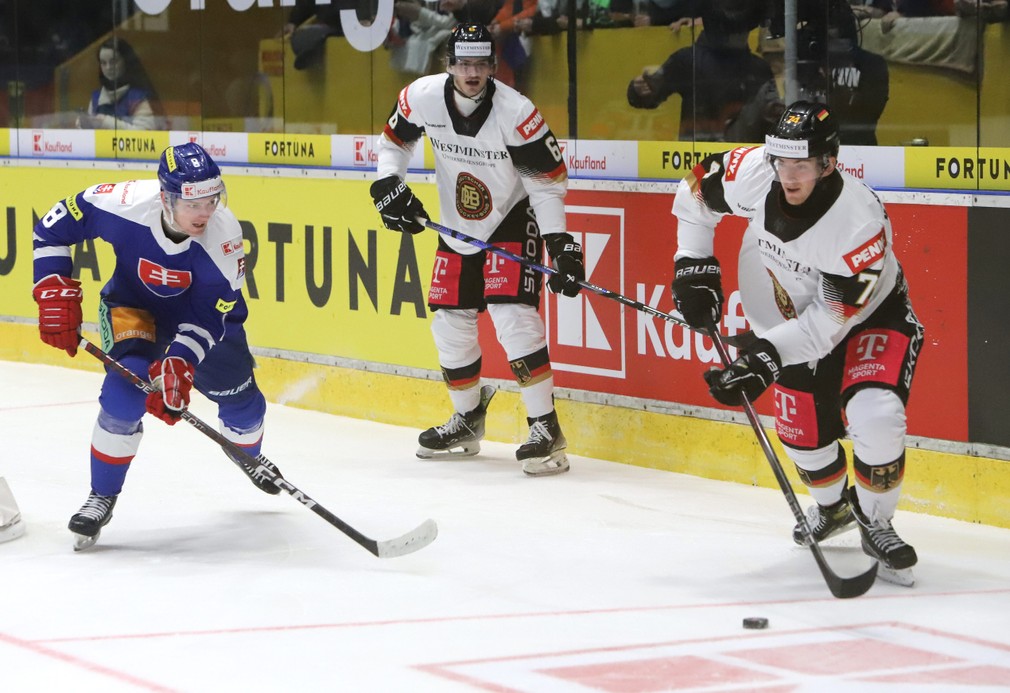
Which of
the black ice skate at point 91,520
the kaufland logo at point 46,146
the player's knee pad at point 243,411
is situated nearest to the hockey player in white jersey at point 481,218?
the player's knee pad at point 243,411

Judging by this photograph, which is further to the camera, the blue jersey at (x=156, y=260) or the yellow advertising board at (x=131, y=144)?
the yellow advertising board at (x=131, y=144)

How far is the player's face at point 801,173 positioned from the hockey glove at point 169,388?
1551mm

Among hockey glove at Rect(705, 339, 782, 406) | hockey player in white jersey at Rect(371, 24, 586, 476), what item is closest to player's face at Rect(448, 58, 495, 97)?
hockey player in white jersey at Rect(371, 24, 586, 476)

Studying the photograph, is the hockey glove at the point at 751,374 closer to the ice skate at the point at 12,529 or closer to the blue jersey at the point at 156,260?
the blue jersey at the point at 156,260

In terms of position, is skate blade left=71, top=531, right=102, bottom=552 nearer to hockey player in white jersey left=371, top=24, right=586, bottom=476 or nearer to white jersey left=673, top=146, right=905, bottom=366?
hockey player in white jersey left=371, top=24, right=586, bottom=476

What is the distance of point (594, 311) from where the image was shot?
227 inches

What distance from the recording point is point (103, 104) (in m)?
7.73

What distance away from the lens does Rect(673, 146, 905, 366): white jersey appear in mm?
3977

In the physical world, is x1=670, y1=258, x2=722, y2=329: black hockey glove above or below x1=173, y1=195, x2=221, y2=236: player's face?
below

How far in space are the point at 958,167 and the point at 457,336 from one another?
71.0 inches

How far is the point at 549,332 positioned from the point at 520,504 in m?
1.00

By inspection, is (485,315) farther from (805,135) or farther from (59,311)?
(805,135)

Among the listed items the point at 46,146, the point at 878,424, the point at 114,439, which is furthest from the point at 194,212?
the point at 46,146

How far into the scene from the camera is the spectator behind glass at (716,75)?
5.34 metres
